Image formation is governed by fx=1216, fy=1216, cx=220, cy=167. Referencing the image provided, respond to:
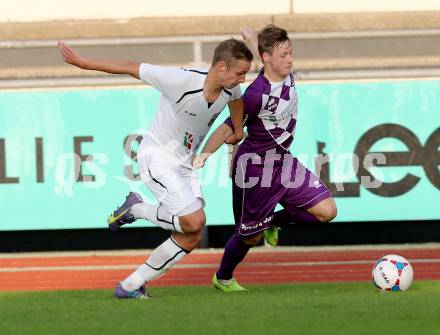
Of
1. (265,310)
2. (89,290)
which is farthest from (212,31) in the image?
(265,310)

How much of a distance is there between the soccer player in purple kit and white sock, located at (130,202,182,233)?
95cm

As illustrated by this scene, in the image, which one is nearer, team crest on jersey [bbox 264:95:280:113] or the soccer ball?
the soccer ball

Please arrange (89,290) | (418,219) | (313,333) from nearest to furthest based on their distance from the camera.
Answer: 1. (313,333)
2. (89,290)
3. (418,219)

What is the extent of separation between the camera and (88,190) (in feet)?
47.1

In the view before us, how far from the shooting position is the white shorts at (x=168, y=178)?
8.98 meters

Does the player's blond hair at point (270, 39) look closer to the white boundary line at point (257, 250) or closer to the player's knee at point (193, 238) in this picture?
the player's knee at point (193, 238)

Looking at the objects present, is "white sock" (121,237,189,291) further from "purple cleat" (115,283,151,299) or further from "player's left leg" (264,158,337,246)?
"player's left leg" (264,158,337,246)

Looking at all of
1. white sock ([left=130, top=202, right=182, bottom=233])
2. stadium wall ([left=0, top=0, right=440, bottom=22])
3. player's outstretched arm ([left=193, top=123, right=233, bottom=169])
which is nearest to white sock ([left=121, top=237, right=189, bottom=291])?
white sock ([left=130, top=202, right=182, bottom=233])

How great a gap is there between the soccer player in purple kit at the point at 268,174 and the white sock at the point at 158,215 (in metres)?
0.95

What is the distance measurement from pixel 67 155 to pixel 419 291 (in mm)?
6060

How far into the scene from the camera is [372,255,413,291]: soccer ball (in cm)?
930

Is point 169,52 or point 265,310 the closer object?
point 265,310

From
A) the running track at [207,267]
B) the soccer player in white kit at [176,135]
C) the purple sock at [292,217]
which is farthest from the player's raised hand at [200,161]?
the running track at [207,267]

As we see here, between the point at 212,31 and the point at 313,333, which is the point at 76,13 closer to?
the point at 212,31
